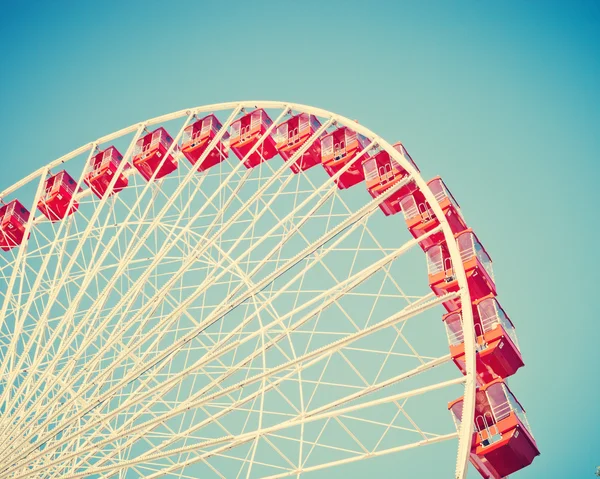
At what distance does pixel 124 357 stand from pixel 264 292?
3462 millimetres

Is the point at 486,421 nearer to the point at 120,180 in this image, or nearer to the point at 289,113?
the point at 289,113

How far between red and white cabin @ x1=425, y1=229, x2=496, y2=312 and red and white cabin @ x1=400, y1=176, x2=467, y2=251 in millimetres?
401

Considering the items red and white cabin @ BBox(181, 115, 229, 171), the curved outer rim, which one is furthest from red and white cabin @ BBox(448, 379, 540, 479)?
red and white cabin @ BBox(181, 115, 229, 171)

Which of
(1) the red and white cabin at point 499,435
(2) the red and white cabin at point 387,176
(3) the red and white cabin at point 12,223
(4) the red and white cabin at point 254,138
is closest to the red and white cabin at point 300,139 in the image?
(4) the red and white cabin at point 254,138

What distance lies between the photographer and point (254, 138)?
76.6 ft

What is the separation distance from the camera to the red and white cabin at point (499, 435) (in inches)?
649

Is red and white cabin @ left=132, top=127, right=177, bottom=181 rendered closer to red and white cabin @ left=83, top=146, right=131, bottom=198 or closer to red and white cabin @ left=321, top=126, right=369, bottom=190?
red and white cabin @ left=83, top=146, right=131, bottom=198

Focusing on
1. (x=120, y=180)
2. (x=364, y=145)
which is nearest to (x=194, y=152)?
(x=120, y=180)

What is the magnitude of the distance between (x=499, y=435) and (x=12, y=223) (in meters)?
16.4

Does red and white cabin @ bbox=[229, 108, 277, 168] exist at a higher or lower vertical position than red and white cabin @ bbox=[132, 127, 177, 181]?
lower

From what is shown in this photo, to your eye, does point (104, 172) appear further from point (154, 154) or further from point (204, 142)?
point (204, 142)

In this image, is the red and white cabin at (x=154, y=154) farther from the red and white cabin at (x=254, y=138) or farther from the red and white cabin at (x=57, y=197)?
the red and white cabin at (x=57, y=197)

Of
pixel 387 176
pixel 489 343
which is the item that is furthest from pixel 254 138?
pixel 489 343

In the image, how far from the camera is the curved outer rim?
1445cm
